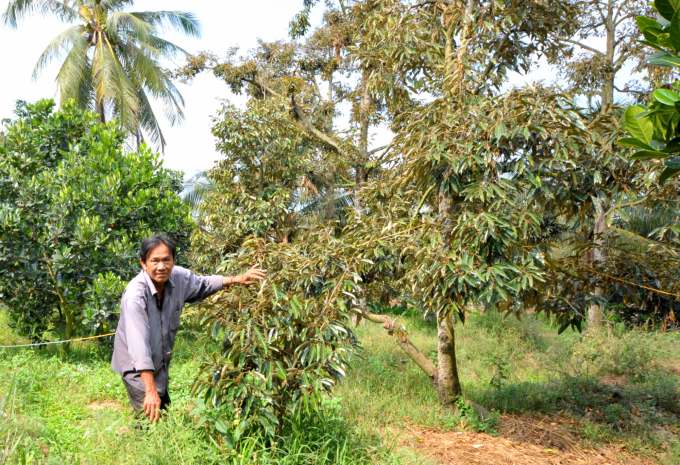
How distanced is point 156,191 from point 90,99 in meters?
9.58

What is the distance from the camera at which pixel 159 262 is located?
319 centimetres

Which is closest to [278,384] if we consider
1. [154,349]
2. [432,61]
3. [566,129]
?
[154,349]

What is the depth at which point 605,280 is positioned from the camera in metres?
4.79

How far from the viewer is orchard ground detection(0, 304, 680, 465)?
314 centimetres

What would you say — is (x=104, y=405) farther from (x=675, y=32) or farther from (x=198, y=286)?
(x=675, y=32)

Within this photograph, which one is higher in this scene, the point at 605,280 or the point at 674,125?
the point at 674,125

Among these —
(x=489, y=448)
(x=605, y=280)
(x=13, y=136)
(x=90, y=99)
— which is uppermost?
(x=90, y=99)

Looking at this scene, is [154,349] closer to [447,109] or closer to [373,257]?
[373,257]

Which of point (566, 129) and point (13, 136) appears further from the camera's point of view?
point (13, 136)

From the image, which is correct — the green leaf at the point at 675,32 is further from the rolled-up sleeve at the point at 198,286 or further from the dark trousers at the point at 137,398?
the dark trousers at the point at 137,398

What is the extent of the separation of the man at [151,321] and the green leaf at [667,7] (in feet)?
8.85

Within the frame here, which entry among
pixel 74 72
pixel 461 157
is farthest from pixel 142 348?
pixel 74 72

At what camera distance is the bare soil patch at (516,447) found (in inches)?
177

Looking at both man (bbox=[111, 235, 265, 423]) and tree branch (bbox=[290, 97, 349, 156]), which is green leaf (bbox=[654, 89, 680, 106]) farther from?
tree branch (bbox=[290, 97, 349, 156])
